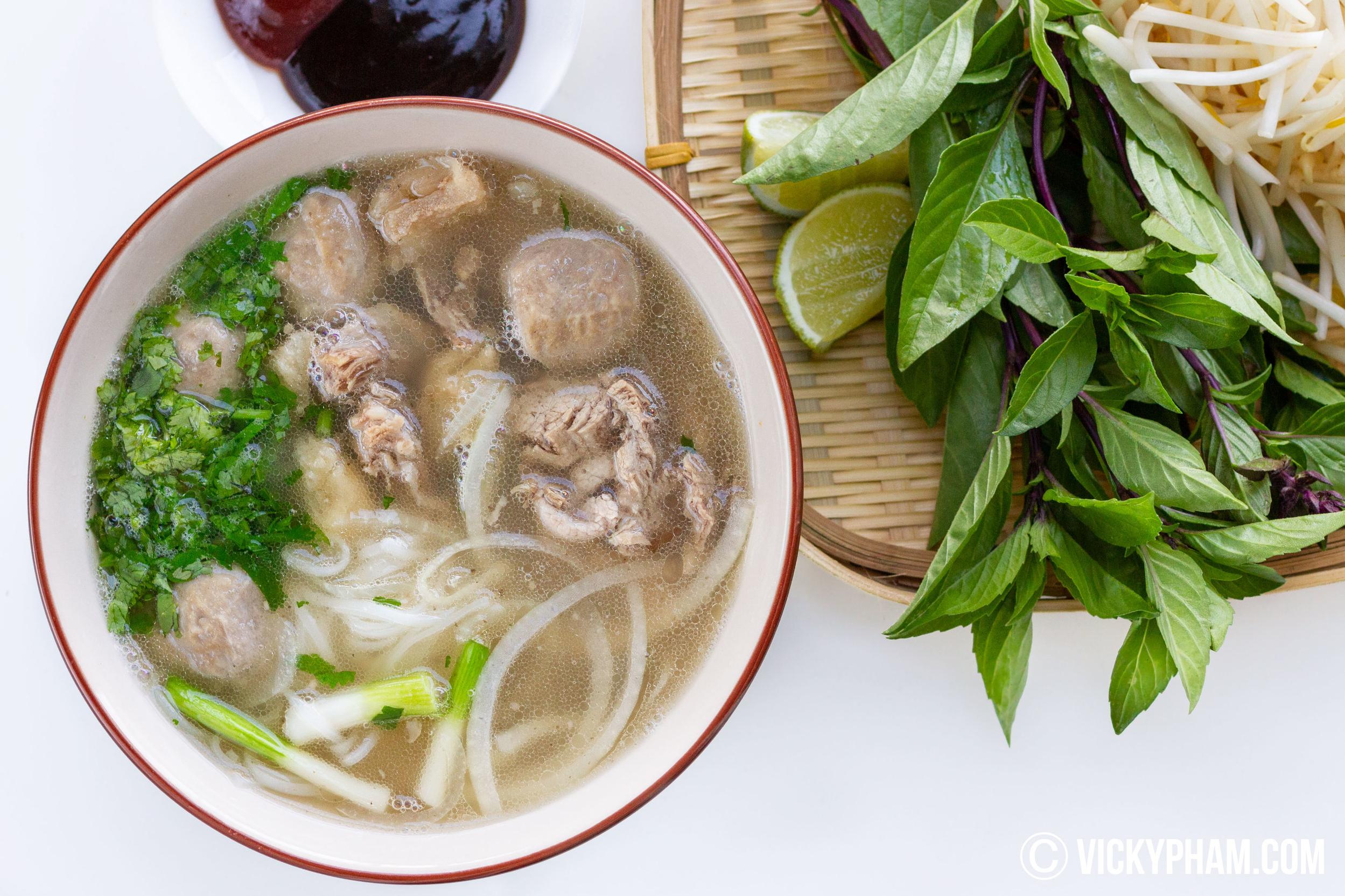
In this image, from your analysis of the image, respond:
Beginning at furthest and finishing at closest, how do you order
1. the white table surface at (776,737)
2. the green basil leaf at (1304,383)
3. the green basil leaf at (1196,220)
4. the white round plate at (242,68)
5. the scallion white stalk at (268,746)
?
the white table surface at (776,737)
the white round plate at (242,68)
the scallion white stalk at (268,746)
the green basil leaf at (1304,383)
the green basil leaf at (1196,220)

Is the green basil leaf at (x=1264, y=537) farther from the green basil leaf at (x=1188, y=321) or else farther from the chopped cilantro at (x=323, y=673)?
the chopped cilantro at (x=323, y=673)

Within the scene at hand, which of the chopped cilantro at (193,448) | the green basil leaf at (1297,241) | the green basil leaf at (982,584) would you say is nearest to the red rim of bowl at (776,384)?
the chopped cilantro at (193,448)

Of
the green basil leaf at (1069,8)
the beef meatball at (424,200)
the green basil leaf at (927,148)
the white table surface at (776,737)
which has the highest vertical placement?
the green basil leaf at (1069,8)

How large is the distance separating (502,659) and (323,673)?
269 millimetres

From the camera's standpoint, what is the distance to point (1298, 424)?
1.20 m

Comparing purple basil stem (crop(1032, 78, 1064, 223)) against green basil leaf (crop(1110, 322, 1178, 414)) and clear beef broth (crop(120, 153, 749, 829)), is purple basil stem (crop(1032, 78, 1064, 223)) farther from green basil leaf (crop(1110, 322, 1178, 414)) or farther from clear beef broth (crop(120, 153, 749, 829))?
clear beef broth (crop(120, 153, 749, 829))

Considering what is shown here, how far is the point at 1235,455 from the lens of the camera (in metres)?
1.09

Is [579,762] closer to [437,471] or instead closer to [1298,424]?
[437,471]

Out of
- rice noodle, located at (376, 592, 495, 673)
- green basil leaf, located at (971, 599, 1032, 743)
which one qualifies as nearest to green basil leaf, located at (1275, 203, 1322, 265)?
green basil leaf, located at (971, 599, 1032, 743)

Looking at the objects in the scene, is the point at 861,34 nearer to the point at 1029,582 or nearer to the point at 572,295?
the point at 572,295

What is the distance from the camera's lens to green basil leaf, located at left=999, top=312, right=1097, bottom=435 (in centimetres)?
101

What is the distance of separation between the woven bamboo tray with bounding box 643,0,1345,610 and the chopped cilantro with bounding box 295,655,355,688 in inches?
28.7

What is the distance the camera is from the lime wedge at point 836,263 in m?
1.30

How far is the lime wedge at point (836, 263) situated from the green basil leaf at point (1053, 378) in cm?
34
